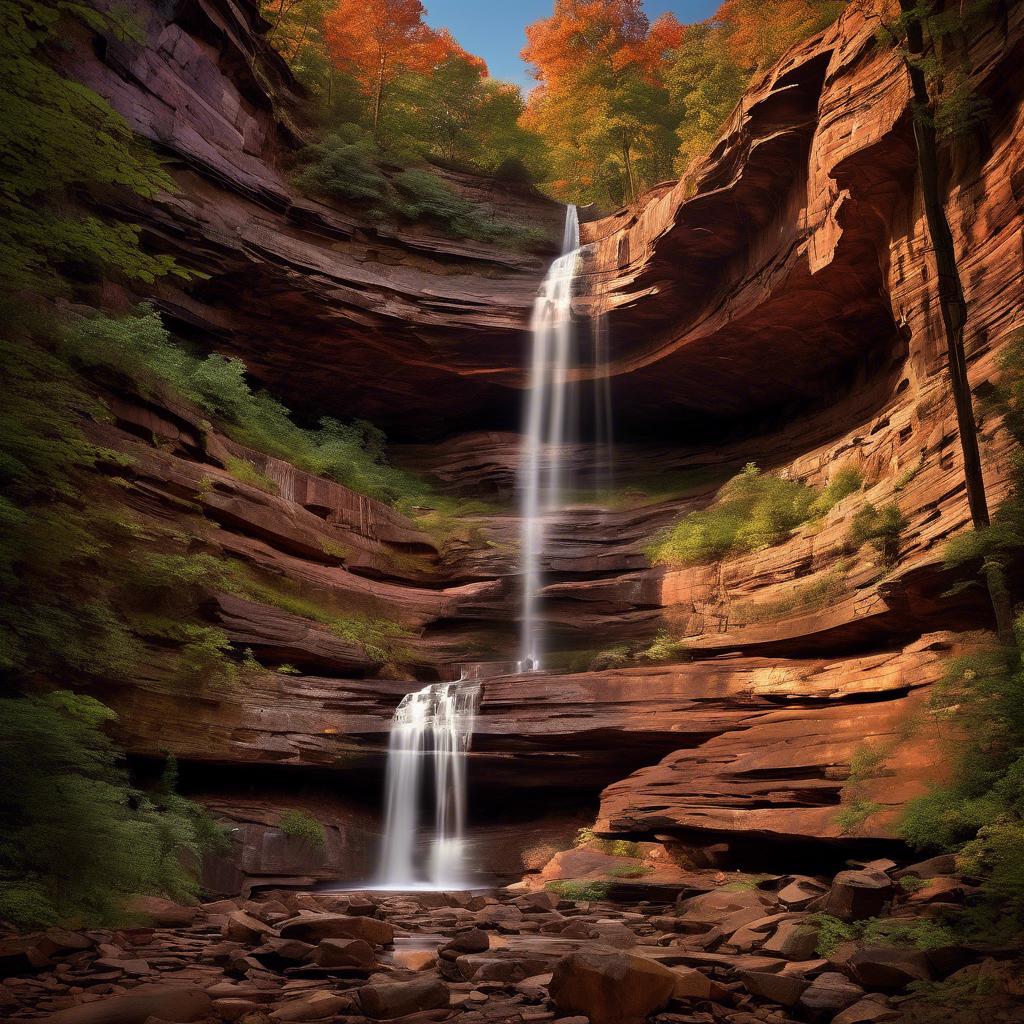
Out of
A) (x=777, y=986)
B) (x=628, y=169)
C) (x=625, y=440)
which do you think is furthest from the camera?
(x=628, y=169)

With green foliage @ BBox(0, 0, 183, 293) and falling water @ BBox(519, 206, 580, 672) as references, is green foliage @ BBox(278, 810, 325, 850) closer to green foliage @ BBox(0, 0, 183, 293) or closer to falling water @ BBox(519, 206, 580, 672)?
falling water @ BBox(519, 206, 580, 672)

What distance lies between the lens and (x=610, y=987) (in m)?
4.95

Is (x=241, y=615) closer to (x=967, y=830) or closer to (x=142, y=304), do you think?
(x=142, y=304)

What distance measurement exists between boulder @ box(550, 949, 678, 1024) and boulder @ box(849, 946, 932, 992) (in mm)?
1379

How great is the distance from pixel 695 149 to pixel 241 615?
76.4 ft

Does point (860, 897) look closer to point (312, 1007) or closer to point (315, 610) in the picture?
point (312, 1007)

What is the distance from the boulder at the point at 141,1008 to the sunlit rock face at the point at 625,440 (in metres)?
7.78

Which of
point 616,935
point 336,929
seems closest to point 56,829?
point 336,929

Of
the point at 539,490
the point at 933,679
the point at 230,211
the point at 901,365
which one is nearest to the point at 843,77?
the point at 901,365

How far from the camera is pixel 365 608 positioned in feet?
61.7

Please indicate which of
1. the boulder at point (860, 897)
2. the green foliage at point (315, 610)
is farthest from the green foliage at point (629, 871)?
the green foliage at point (315, 610)

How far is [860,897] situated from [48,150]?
32.6ft

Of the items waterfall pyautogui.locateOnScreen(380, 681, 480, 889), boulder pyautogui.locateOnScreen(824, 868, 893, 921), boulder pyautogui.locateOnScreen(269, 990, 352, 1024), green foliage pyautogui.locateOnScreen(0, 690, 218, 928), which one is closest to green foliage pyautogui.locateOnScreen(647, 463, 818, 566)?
waterfall pyautogui.locateOnScreen(380, 681, 480, 889)

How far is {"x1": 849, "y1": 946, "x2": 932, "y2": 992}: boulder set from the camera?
17.4ft
